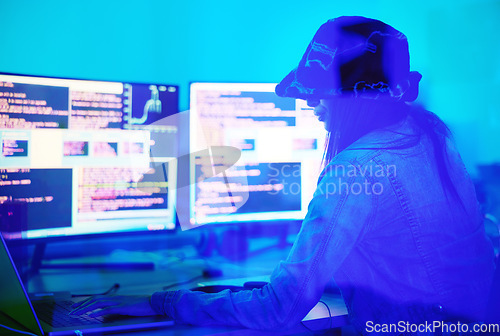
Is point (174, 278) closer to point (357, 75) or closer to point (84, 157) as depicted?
point (84, 157)

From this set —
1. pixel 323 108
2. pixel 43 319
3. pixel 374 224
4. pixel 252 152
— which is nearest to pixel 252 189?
pixel 252 152

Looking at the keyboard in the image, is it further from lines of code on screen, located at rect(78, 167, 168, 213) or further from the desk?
lines of code on screen, located at rect(78, 167, 168, 213)

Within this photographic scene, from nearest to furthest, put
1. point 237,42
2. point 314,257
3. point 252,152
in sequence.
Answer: point 314,257
point 252,152
point 237,42

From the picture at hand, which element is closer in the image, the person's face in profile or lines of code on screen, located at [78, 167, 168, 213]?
the person's face in profile

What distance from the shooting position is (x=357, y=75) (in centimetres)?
83

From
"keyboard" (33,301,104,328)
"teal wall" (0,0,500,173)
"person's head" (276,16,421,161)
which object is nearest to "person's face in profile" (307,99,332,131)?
"person's head" (276,16,421,161)

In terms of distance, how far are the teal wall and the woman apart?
1.98 feet

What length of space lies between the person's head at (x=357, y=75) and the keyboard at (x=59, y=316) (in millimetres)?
608

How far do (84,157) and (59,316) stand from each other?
438 mm

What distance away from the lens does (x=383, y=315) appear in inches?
33.2

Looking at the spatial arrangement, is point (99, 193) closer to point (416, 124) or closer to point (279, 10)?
point (416, 124)

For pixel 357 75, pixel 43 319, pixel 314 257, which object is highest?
pixel 357 75

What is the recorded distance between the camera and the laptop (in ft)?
2.58

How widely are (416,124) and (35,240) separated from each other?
94 centimetres
